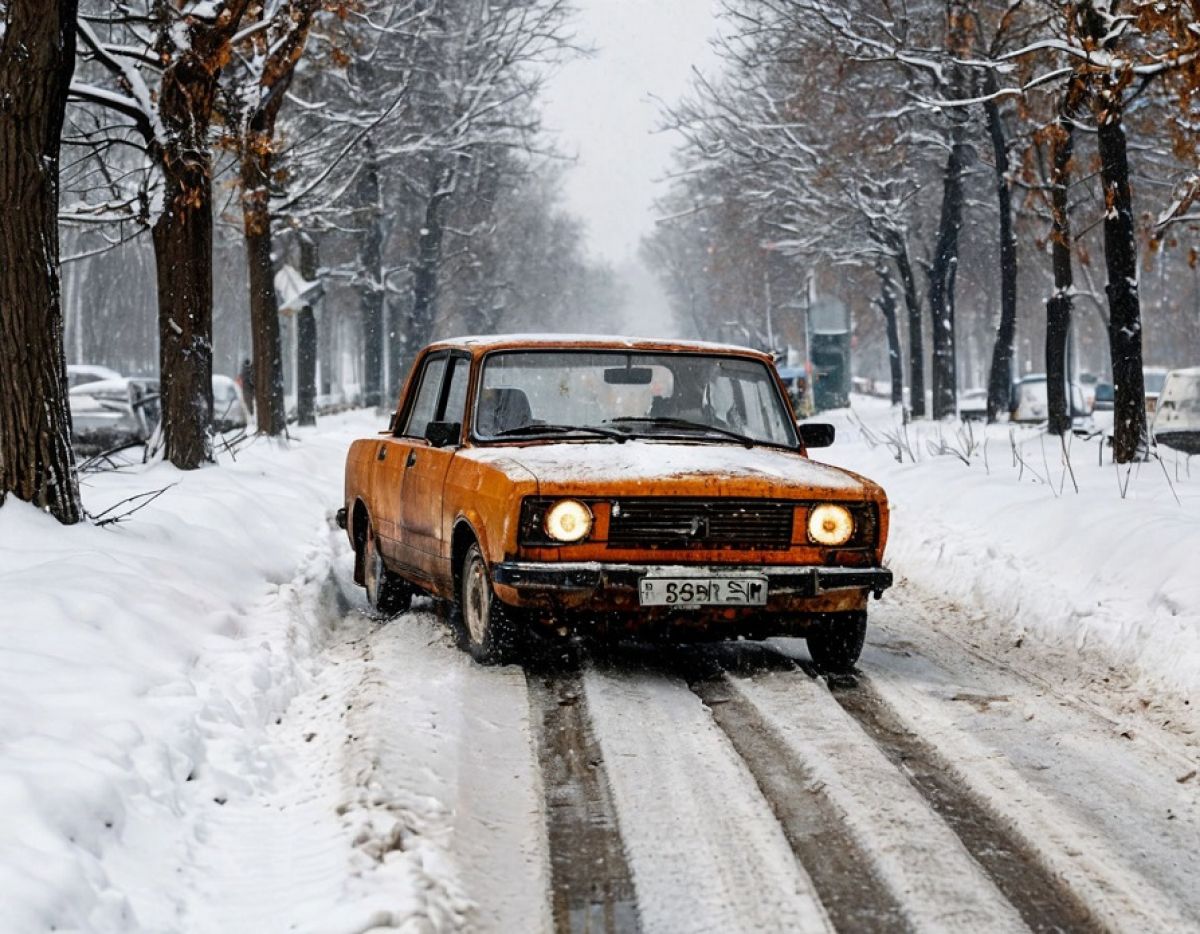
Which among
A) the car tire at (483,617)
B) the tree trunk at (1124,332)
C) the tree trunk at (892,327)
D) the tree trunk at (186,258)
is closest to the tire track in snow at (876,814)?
the car tire at (483,617)

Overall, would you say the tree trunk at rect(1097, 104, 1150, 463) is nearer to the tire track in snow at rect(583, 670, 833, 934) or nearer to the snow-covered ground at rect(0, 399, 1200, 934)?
the snow-covered ground at rect(0, 399, 1200, 934)

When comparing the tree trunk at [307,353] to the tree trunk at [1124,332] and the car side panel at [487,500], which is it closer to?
the tree trunk at [1124,332]

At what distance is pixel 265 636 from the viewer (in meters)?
7.52

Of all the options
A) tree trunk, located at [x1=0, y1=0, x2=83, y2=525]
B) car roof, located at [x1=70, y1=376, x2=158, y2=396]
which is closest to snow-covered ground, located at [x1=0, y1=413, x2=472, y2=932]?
tree trunk, located at [x1=0, y1=0, x2=83, y2=525]

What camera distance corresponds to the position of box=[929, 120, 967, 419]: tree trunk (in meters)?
26.9

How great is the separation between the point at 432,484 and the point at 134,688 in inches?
98.9

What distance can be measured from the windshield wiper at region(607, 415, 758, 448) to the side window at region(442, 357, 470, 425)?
887 millimetres

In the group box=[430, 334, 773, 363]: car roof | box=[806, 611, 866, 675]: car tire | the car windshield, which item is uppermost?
box=[430, 334, 773, 363]: car roof

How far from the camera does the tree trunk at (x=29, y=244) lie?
27.5 ft

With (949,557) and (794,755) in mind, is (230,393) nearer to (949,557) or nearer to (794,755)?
(949,557)

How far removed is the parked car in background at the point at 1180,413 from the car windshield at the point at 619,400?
12.6 m

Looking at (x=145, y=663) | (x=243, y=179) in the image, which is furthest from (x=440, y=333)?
(x=145, y=663)

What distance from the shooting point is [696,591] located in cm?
658

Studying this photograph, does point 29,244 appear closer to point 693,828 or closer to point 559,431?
point 559,431
